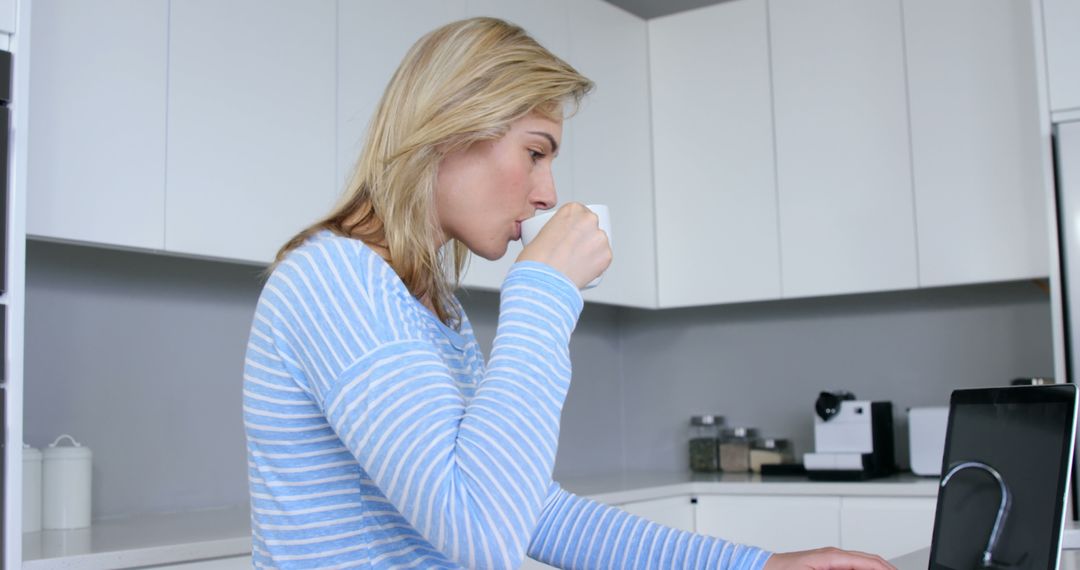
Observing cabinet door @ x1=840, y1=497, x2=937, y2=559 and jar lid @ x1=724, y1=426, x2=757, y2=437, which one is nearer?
cabinet door @ x1=840, y1=497, x2=937, y2=559

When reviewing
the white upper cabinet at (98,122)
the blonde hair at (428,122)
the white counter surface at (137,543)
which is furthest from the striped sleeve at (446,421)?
the white upper cabinet at (98,122)

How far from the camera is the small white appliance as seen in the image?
10.5 ft

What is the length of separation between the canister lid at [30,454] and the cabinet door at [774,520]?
191 centimetres

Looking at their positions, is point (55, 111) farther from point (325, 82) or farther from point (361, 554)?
point (361, 554)

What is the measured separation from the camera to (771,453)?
3617 millimetres

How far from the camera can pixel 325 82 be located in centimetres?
263

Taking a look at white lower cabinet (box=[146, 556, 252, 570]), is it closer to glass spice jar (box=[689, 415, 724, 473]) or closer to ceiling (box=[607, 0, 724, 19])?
glass spice jar (box=[689, 415, 724, 473])

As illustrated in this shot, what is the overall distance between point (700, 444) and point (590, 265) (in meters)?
3.01

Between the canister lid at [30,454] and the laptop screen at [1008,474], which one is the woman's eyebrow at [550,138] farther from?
the canister lid at [30,454]

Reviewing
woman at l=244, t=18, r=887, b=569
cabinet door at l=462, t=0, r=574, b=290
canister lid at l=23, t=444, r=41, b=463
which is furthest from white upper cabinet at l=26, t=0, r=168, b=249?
woman at l=244, t=18, r=887, b=569

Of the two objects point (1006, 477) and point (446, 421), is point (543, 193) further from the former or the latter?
point (1006, 477)

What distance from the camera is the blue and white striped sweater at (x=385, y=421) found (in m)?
0.80

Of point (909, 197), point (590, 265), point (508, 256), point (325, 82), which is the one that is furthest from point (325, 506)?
point (909, 197)

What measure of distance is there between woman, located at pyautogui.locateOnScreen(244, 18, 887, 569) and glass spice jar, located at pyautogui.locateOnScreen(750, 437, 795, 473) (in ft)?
8.49
